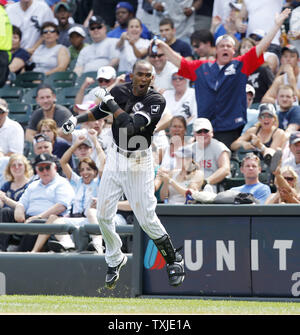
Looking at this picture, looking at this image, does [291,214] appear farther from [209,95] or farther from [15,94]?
[15,94]

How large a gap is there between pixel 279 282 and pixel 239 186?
2265 mm

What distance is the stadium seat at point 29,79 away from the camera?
1387 cm

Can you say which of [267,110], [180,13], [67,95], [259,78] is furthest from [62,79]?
[267,110]

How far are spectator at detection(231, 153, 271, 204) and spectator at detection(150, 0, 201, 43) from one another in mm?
5747

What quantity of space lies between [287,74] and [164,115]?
1827 mm

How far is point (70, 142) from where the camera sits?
11.3 meters

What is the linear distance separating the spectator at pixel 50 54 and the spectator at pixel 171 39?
2.00 metres

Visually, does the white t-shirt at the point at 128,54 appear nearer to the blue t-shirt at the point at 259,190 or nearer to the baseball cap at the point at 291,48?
the baseball cap at the point at 291,48

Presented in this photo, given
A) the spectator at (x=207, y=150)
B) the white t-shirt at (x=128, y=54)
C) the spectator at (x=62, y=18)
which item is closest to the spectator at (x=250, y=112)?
the spectator at (x=207, y=150)

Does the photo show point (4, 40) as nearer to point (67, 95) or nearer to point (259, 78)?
point (67, 95)

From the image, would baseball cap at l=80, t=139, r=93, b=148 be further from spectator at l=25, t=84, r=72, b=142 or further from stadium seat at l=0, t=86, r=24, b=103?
stadium seat at l=0, t=86, r=24, b=103

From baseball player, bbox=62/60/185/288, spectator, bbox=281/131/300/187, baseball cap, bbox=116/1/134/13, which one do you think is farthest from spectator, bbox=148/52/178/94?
baseball player, bbox=62/60/185/288

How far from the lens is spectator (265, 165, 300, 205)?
328 inches
